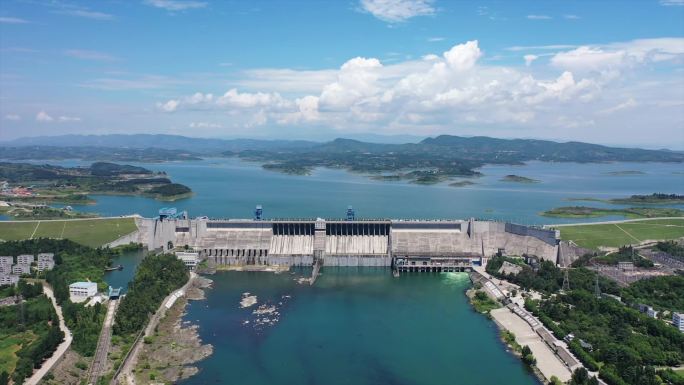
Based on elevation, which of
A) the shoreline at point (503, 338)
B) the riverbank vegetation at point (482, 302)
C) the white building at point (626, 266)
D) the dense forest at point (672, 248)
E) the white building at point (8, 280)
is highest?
the dense forest at point (672, 248)

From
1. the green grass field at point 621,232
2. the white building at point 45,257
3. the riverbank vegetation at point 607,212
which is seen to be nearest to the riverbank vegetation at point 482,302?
the green grass field at point 621,232

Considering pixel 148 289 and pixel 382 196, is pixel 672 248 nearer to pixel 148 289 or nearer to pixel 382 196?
pixel 148 289

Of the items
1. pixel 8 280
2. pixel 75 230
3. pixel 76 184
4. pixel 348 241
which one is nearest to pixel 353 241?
pixel 348 241

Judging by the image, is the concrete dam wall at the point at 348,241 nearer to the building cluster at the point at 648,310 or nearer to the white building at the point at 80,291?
the building cluster at the point at 648,310

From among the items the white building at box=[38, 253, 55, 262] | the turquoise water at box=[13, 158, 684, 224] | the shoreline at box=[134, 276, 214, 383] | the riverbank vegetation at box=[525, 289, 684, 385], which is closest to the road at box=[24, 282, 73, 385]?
the shoreline at box=[134, 276, 214, 383]

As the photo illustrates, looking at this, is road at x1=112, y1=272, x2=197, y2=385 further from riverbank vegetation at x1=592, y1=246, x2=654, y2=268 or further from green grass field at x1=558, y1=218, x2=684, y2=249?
green grass field at x1=558, y1=218, x2=684, y2=249
